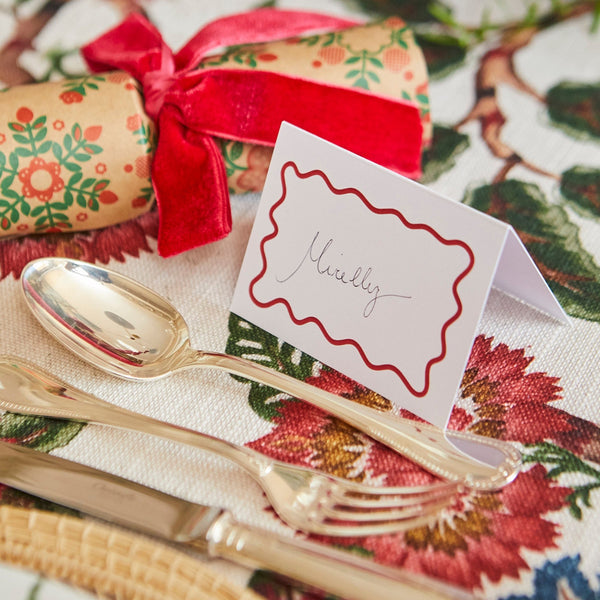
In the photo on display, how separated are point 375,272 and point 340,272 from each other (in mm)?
24

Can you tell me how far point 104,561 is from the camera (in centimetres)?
31

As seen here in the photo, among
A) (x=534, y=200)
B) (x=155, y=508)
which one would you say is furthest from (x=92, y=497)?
(x=534, y=200)

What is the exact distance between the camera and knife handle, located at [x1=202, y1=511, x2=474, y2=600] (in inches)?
11.7

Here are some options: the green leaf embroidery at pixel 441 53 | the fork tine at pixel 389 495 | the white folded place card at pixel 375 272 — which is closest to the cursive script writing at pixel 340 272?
the white folded place card at pixel 375 272

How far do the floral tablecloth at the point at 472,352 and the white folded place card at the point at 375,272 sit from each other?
2 cm

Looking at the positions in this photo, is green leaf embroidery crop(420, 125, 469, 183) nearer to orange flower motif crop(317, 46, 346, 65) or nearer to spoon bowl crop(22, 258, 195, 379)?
orange flower motif crop(317, 46, 346, 65)

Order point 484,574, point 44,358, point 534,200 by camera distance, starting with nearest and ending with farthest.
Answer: point 484,574 < point 44,358 < point 534,200

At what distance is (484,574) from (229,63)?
38cm

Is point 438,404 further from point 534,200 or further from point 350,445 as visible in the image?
point 534,200

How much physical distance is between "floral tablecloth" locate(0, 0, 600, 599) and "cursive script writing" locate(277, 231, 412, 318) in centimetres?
6

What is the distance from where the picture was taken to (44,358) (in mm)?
440

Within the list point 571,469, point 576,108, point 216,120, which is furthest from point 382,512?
point 576,108

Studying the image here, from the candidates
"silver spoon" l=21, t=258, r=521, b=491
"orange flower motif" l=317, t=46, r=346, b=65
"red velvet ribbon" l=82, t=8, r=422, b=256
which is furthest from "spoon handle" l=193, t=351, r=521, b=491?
"orange flower motif" l=317, t=46, r=346, b=65

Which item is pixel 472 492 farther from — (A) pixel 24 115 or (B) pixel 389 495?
(A) pixel 24 115
